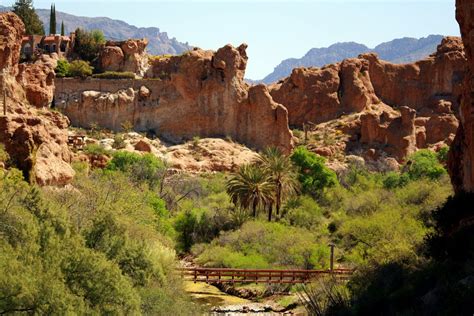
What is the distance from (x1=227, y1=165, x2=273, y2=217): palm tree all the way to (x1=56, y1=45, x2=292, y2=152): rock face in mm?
23897

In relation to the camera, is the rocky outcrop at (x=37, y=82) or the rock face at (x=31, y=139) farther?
the rocky outcrop at (x=37, y=82)

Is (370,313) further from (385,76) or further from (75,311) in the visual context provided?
(385,76)

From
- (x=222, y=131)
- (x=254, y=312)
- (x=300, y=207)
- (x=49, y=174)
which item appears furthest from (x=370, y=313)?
(x=222, y=131)

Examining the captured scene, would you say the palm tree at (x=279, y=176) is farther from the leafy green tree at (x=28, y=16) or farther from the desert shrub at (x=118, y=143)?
the leafy green tree at (x=28, y=16)

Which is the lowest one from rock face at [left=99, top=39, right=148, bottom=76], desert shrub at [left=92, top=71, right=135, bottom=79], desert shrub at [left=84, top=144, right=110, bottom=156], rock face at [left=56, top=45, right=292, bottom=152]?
desert shrub at [left=84, top=144, right=110, bottom=156]

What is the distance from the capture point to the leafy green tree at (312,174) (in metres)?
64.0

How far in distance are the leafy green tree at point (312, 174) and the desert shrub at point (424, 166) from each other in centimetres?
697

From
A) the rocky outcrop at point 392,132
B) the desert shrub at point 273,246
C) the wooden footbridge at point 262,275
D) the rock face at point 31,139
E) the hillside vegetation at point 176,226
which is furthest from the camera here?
the rocky outcrop at point 392,132

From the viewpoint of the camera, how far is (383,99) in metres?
94.6

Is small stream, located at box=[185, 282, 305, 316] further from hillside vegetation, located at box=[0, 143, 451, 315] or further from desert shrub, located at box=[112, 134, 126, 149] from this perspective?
desert shrub, located at box=[112, 134, 126, 149]

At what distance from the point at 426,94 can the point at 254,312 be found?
204ft

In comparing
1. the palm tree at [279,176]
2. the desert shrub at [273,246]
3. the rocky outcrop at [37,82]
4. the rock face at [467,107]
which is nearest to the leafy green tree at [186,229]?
the desert shrub at [273,246]

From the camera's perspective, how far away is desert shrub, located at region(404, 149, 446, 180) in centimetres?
6612

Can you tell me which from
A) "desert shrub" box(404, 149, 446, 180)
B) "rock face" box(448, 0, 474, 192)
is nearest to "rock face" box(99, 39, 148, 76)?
"desert shrub" box(404, 149, 446, 180)
